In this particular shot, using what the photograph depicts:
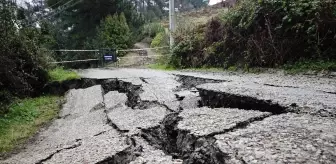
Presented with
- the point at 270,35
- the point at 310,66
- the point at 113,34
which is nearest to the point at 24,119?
the point at 270,35

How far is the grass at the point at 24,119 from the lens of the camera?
4.62 meters

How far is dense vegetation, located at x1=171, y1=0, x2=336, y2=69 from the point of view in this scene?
5.91m

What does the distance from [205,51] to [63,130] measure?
226 inches

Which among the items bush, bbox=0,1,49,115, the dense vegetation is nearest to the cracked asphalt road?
the dense vegetation

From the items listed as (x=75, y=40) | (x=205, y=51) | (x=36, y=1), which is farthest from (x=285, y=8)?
(x=36, y=1)

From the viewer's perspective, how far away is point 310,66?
5855 mm

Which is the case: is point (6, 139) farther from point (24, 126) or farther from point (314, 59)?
point (314, 59)

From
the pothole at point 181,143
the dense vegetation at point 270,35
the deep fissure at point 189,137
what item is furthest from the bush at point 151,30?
the pothole at point 181,143

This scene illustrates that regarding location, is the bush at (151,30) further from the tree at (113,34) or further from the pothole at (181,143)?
the pothole at (181,143)

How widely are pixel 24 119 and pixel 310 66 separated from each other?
5428 mm

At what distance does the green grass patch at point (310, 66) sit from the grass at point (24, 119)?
473 centimetres

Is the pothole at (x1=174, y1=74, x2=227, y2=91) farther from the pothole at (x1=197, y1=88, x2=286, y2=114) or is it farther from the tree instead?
the tree

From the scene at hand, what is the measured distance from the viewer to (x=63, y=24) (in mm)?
23047

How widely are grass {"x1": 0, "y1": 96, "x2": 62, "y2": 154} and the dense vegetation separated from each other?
4.44 metres
